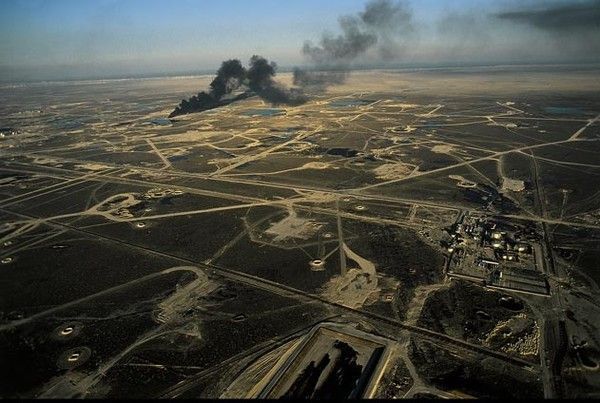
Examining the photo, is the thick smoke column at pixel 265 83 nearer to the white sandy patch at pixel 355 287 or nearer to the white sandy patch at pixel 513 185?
the white sandy patch at pixel 513 185

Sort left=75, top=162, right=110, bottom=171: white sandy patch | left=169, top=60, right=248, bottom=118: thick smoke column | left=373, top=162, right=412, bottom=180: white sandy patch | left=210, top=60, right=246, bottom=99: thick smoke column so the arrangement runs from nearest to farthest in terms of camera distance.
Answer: left=373, top=162, right=412, bottom=180: white sandy patch
left=75, top=162, right=110, bottom=171: white sandy patch
left=169, top=60, right=248, bottom=118: thick smoke column
left=210, top=60, right=246, bottom=99: thick smoke column

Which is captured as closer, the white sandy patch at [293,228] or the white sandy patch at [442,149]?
the white sandy patch at [293,228]

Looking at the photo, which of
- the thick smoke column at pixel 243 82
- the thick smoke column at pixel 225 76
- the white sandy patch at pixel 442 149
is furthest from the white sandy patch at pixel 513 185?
the thick smoke column at pixel 225 76

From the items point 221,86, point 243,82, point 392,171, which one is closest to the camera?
point 392,171

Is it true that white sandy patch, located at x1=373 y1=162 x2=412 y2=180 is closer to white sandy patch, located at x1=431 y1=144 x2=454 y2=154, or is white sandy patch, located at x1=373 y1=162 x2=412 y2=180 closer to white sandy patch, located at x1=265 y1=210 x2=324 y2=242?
white sandy patch, located at x1=431 y1=144 x2=454 y2=154

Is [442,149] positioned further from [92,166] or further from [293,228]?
[92,166]

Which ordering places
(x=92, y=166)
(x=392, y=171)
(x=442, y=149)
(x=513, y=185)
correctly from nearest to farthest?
(x=513, y=185), (x=392, y=171), (x=92, y=166), (x=442, y=149)

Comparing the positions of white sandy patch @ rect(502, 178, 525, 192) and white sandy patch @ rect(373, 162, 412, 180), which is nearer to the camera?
white sandy patch @ rect(502, 178, 525, 192)

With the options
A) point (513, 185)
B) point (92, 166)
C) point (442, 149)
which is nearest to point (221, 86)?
point (92, 166)

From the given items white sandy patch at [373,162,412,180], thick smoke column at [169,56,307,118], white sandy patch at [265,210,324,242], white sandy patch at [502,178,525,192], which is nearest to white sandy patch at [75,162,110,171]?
white sandy patch at [265,210,324,242]

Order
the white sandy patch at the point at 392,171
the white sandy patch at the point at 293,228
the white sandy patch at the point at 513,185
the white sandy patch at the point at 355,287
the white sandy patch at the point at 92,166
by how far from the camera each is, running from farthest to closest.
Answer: the white sandy patch at the point at 92,166 < the white sandy patch at the point at 392,171 < the white sandy patch at the point at 513,185 < the white sandy patch at the point at 293,228 < the white sandy patch at the point at 355,287
